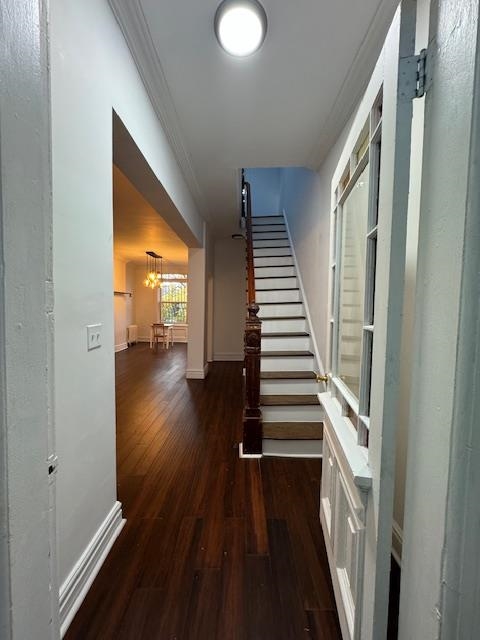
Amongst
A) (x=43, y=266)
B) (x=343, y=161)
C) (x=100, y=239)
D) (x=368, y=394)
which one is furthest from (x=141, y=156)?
(x=368, y=394)

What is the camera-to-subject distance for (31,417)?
23.5 inches

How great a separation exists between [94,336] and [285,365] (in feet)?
7.31

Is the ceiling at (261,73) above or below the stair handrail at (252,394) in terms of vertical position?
above

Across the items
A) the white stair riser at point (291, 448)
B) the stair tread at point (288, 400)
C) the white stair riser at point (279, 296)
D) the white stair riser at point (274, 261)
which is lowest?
the white stair riser at point (291, 448)

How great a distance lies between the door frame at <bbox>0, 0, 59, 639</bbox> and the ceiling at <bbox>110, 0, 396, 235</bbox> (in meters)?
1.20

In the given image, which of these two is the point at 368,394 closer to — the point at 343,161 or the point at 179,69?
the point at 343,161

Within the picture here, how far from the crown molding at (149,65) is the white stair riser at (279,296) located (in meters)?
2.12

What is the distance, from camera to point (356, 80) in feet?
6.00

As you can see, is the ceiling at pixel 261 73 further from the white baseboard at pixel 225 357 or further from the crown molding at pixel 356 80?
the white baseboard at pixel 225 357

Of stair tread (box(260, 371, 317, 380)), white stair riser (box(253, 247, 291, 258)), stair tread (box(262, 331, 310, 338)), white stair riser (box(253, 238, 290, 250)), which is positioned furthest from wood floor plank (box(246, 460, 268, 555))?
white stair riser (box(253, 238, 290, 250))

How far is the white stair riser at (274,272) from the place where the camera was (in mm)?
4570

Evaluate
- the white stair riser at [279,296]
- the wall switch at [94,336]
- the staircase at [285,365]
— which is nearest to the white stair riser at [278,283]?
the staircase at [285,365]

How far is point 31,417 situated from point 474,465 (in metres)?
0.89

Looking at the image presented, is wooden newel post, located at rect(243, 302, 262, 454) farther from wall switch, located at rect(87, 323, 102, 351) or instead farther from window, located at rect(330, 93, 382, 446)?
wall switch, located at rect(87, 323, 102, 351)
